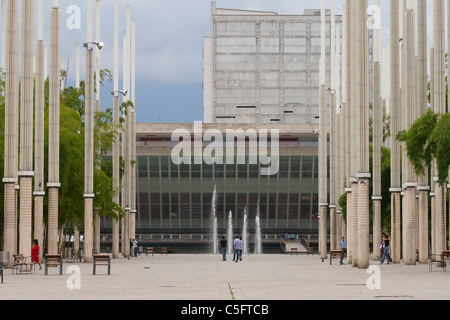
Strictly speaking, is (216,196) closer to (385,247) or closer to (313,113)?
(313,113)

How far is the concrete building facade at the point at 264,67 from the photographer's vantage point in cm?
14212

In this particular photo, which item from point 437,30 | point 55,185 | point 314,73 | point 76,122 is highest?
point 314,73

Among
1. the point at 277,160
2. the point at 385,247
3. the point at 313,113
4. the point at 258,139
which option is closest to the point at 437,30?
the point at 385,247

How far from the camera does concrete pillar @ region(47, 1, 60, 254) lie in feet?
144

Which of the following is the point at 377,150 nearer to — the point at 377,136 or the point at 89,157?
the point at 377,136

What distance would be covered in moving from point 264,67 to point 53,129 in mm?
101396

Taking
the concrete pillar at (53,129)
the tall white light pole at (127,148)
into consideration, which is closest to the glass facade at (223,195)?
the tall white light pole at (127,148)

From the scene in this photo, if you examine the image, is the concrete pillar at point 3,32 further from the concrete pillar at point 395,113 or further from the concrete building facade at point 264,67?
the concrete building facade at point 264,67

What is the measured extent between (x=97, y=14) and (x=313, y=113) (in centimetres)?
8975

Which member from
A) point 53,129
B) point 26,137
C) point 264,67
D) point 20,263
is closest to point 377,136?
point 53,129

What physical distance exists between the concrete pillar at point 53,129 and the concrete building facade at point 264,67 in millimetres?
97251

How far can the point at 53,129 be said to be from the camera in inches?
1722

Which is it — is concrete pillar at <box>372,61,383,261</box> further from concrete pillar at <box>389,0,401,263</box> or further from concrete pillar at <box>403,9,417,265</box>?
concrete pillar at <box>403,9,417,265</box>
